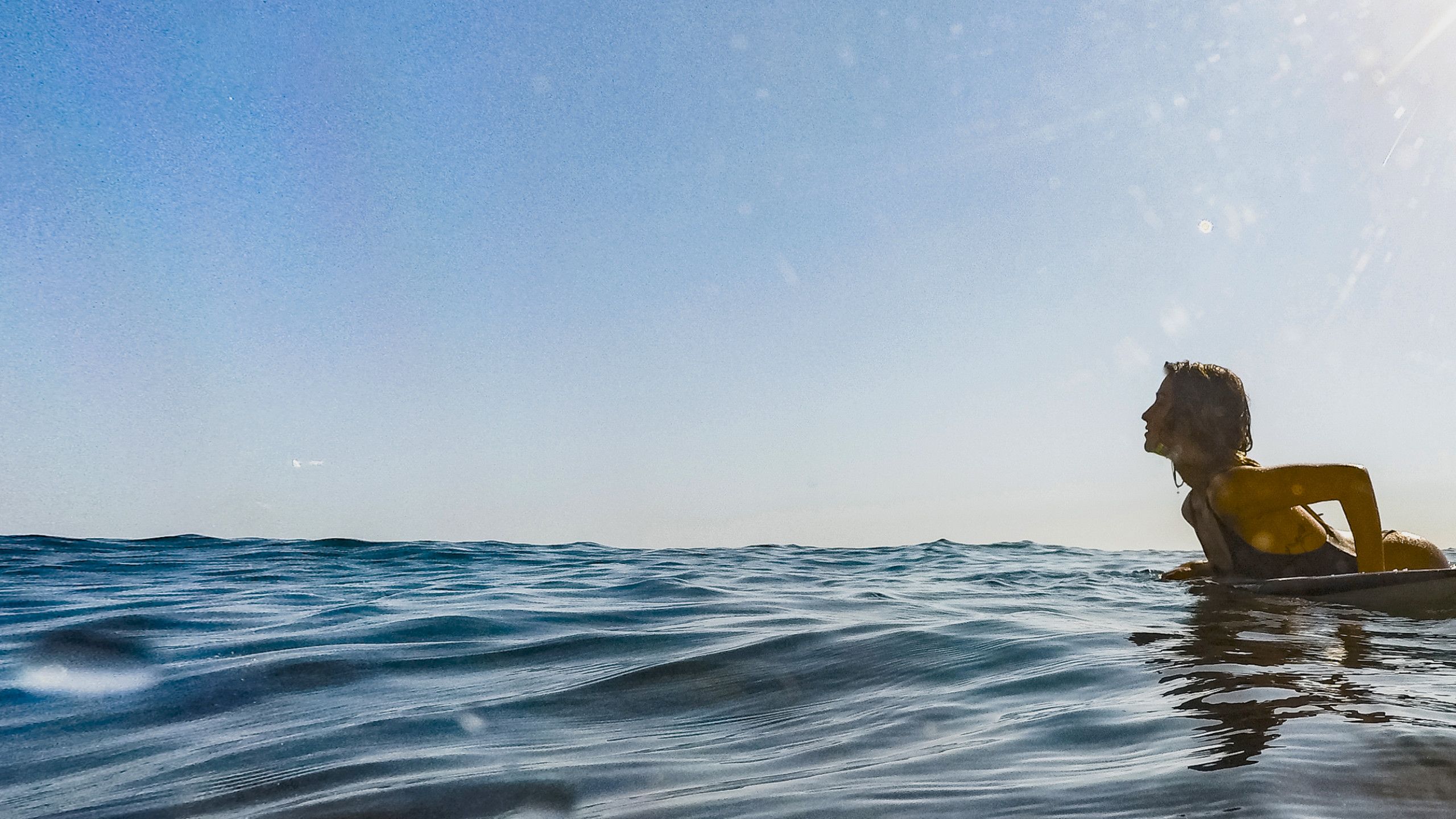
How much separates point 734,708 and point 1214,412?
410cm

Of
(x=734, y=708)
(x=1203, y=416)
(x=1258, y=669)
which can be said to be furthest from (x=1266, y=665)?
(x=1203, y=416)

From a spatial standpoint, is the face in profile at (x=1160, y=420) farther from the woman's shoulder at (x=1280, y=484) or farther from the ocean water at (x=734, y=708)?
the ocean water at (x=734, y=708)

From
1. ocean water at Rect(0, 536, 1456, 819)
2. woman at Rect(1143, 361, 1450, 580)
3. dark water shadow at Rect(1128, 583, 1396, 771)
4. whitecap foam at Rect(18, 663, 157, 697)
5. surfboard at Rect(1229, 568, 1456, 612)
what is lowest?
whitecap foam at Rect(18, 663, 157, 697)

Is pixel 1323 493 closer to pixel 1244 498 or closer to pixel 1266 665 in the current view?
pixel 1244 498

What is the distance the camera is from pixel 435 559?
38.4ft

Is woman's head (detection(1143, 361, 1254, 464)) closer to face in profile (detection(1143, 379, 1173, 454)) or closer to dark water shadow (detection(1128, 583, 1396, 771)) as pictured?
face in profile (detection(1143, 379, 1173, 454))

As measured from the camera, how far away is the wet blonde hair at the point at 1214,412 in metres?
5.33

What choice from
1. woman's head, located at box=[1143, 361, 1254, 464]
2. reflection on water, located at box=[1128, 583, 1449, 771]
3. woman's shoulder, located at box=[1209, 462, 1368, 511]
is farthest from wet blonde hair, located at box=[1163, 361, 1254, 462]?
reflection on water, located at box=[1128, 583, 1449, 771]

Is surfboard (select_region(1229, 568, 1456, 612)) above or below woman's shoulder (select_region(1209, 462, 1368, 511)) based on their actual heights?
below

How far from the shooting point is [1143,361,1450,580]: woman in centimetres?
481

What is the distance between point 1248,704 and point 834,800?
141 centimetres

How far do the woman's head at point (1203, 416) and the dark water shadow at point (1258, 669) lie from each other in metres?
1.01

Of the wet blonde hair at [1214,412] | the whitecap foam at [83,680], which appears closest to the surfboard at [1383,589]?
the wet blonde hair at [1214,412]

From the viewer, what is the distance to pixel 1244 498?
201 inches
